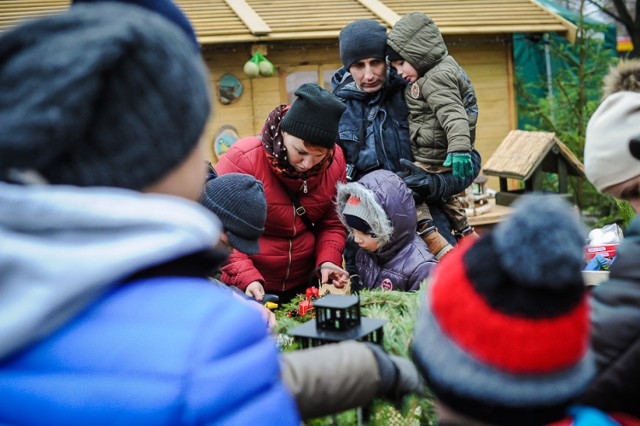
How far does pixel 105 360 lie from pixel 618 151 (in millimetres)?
1444

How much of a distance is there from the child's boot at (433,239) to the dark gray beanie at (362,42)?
98cm

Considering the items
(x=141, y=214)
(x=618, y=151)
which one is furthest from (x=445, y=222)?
(x=141, y=214)

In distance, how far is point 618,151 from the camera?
68.7 inches

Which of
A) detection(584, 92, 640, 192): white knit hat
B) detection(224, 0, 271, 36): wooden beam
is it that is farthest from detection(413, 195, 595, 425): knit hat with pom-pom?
detection(224, 0, 271, 36): wooden beam

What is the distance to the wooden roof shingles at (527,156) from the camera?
615cm

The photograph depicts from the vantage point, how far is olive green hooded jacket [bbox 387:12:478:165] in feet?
11.5

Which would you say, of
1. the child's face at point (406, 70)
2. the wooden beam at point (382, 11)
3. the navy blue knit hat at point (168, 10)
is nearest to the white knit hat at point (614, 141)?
the navy blue knit hat at point (168, 10)

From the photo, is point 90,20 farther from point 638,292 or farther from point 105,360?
point 638,292

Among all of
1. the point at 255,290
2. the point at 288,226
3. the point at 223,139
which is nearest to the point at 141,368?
the point at 255,290

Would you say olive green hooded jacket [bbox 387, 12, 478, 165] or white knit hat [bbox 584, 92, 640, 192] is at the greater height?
white knit hat [bbox 584, 92, 640, 192]

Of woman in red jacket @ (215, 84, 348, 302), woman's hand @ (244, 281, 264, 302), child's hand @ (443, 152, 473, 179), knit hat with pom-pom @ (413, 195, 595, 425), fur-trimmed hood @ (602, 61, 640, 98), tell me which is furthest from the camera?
child's hand @ (443, 152, 473, 179)

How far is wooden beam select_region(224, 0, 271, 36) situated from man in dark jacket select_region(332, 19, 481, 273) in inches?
152

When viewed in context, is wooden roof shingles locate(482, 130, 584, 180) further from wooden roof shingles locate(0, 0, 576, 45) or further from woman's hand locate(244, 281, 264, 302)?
woman's hand locate(244, 281, 264, 302)

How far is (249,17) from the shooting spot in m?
7.68
